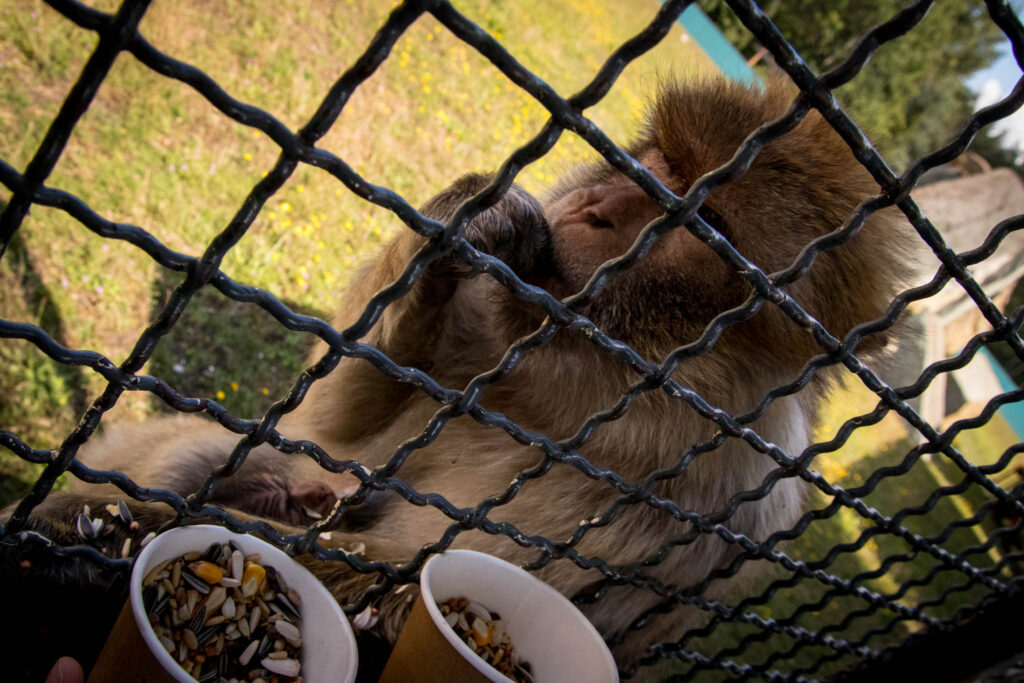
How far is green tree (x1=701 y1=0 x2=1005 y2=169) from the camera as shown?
22.8 m

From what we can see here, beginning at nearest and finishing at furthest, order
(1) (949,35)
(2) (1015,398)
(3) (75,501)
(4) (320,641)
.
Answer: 1. (4) (320,641)
2. (2) (1015,398)
3. (3) (75,501)
4. (1) (949,35)

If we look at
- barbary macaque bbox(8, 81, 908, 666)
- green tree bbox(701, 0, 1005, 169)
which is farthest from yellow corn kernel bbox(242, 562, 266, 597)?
green tree bbox(701, 0, 1005, 169)

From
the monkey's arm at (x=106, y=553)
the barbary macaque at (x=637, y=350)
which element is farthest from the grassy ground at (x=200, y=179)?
the monkey's arm at (x=106, y=553)

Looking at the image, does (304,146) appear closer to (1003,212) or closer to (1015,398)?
(1015,398)

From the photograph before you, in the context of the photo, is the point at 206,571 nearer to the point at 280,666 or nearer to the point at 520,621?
the point at 280,666

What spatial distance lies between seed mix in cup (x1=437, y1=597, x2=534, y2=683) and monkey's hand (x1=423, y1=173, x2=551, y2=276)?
930mm

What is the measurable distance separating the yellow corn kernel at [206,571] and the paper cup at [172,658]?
35 millimetres

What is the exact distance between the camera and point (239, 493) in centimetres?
247

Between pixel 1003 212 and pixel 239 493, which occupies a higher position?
pixel 1003 212

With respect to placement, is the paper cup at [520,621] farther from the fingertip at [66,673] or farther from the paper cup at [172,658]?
the fingertip at [66,673]

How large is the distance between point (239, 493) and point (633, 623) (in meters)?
1.45

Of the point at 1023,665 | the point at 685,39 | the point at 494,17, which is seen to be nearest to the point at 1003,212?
the point at 685,39

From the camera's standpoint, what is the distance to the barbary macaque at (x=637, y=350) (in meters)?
1.92

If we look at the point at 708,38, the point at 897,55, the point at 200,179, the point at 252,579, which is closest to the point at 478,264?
the point at 252,579
